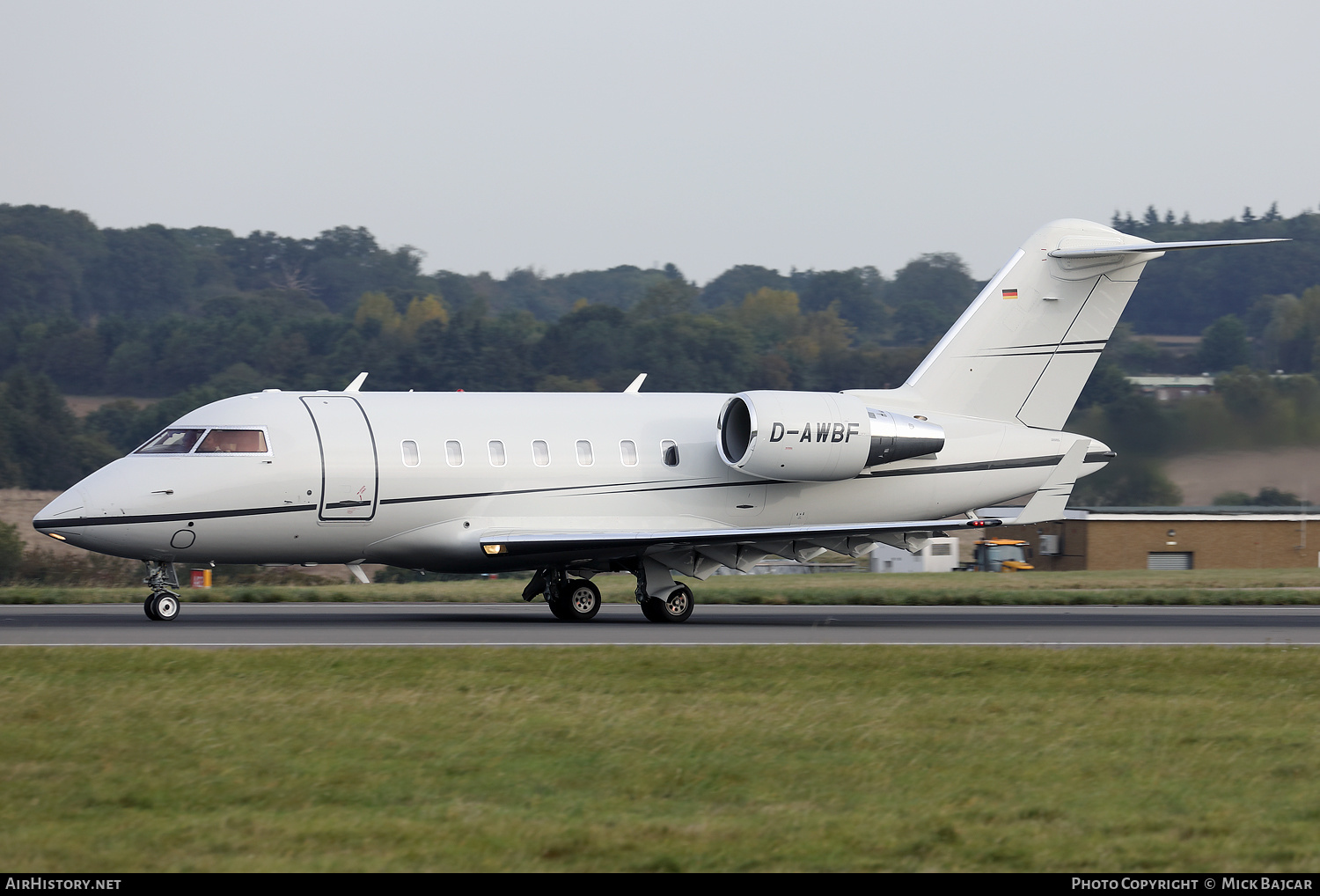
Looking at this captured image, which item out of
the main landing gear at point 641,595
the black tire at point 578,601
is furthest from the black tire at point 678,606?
the black tire at point 578,601

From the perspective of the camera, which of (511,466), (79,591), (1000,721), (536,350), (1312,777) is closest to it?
(1312,777)

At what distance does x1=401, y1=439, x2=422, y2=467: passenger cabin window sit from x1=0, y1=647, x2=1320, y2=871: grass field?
642 centimetres

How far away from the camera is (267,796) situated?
9844mm

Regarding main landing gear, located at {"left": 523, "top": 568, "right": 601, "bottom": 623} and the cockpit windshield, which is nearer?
the cockpit windshield

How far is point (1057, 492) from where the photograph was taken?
23.7 meters

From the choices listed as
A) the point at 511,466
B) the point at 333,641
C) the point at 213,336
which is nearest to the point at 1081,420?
the point at 511,466

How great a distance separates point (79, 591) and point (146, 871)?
23952 mm

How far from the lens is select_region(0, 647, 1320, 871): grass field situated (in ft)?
28.5

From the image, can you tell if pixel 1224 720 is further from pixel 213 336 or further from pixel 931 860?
pixel 213 336

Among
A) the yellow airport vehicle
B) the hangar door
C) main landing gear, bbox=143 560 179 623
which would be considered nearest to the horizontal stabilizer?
the hangar door

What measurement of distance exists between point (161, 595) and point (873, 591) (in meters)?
17.0

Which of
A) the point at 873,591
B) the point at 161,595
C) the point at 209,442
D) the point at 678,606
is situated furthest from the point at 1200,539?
the point at 161,595

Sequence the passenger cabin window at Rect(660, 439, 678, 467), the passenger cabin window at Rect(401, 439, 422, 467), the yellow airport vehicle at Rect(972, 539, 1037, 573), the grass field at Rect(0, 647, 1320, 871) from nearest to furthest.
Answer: the grass field at Rect(0, 647, 1320, 871) < the passenger cabin window at Rect(401, 439, 422, 467) < the passenger cabin window at Rect(660, 439, 678, 467) < the yellow airport vehicle at Rect(972, 539, 1037, 573)

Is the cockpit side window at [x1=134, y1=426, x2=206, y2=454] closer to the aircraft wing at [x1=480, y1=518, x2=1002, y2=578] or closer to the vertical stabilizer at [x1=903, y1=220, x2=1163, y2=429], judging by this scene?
the aircraft wing at [x1=480, y1=518, x2=1002, y2=578]
